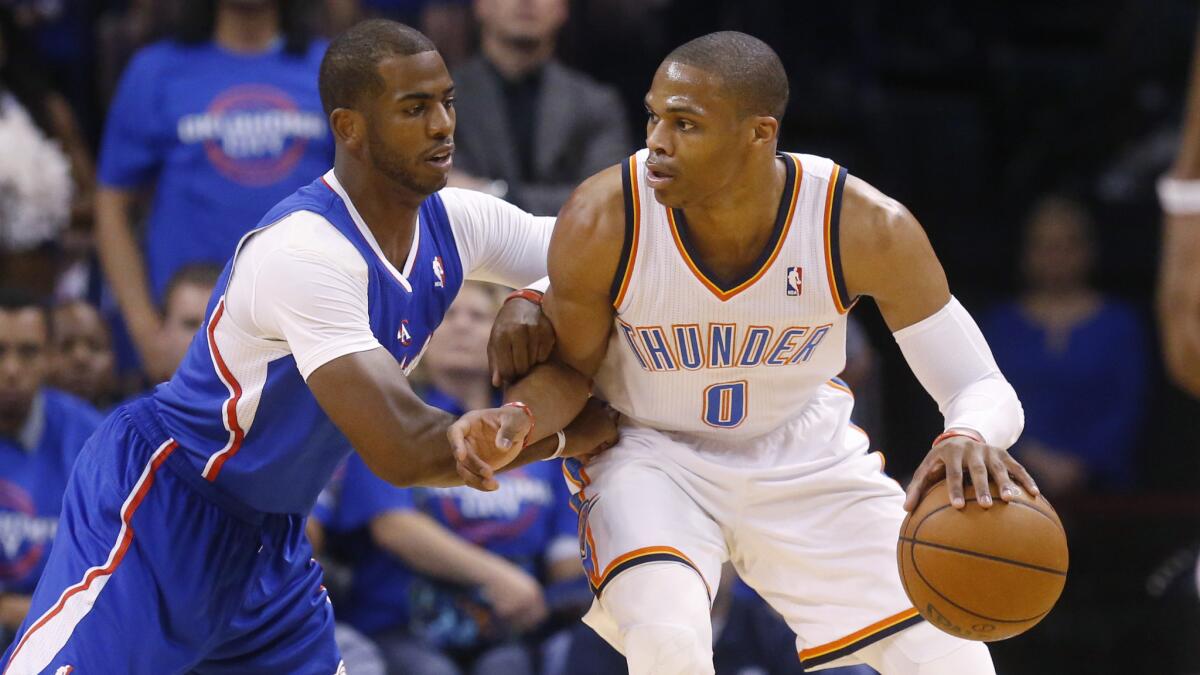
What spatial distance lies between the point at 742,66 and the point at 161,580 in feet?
5.69

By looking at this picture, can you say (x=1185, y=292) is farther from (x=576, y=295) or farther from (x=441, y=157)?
(x=441, y=157)

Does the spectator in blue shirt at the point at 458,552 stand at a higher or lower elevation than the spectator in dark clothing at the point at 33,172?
lower

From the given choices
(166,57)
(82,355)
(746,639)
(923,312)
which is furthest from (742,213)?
(82,355)

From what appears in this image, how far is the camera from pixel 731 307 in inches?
153

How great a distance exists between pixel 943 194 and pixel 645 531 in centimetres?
438

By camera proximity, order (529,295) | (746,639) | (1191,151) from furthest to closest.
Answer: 1. (746,639)
2. (529,295)
3. (1191,151)

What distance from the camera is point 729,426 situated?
13.2 ft

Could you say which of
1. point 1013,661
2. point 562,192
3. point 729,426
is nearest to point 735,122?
point 729,426

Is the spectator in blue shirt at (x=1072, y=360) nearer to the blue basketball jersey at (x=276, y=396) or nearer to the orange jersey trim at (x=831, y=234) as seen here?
the orange jersey trim at (x=831, y=234)

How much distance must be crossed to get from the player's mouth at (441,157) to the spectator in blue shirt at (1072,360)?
12.9ft

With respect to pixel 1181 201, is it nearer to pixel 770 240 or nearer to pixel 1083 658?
pixel 770 240

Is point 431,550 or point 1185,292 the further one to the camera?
point 431,550

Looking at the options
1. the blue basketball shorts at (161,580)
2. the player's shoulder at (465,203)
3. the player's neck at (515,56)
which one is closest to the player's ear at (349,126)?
the player's shoulder at (465,203)

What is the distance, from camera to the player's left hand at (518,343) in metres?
3.92
